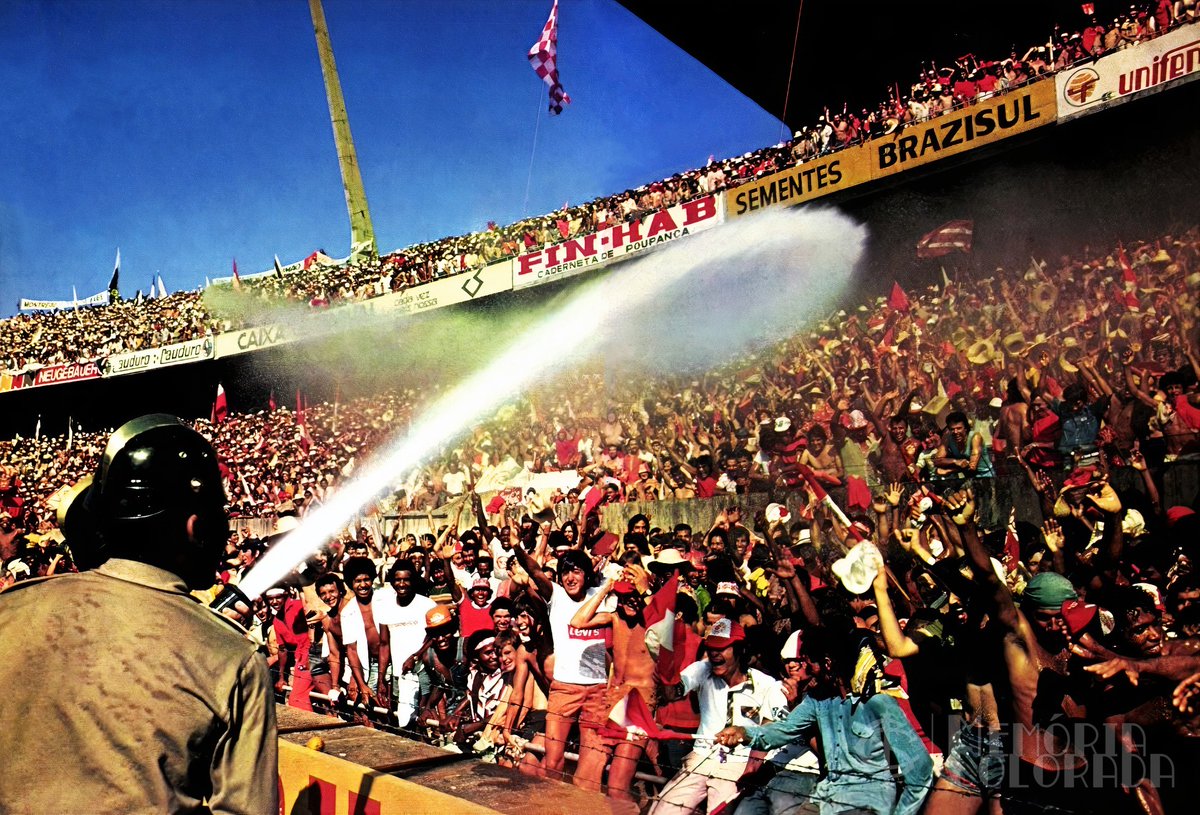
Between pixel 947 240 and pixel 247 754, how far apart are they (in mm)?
14720

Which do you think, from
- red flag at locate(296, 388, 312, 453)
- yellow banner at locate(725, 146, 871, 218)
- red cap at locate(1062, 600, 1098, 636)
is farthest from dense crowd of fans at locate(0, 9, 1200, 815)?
red flag at locate(296, 388, 312, 453)

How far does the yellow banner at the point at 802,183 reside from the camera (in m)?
13.7

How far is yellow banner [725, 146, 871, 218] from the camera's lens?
13.7 meters

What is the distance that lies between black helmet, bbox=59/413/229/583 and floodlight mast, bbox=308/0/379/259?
28033 millimetres

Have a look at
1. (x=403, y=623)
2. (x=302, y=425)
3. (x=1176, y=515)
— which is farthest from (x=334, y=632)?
(x=302, y=425)

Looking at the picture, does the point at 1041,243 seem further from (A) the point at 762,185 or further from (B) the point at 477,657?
(B) the point at 477,657

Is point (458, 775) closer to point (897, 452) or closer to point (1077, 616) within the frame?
point (1077, 616)

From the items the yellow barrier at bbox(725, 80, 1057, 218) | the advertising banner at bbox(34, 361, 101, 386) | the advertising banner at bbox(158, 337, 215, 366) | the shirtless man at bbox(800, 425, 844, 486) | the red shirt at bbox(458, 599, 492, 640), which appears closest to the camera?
the red shirt at bbox(458, 599, 492, 640)

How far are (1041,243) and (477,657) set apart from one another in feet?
36.3

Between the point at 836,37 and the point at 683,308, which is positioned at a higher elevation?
the point at 836,37

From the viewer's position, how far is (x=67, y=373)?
27.3 meters

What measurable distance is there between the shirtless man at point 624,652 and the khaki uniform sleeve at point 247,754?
11.8 ft

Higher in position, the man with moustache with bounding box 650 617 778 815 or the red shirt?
the red shirt

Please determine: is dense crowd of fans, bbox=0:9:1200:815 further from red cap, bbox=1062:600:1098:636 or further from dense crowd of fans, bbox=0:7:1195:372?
dense crowd of fans, bbox=0:7:1195:372
